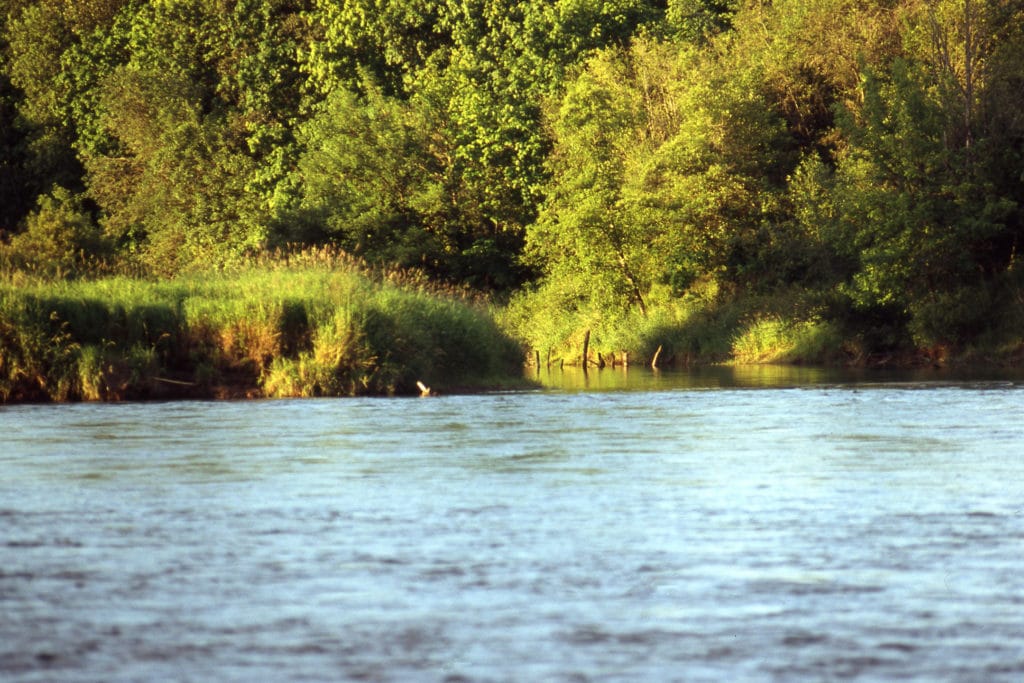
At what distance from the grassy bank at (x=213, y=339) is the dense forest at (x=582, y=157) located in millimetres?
10223

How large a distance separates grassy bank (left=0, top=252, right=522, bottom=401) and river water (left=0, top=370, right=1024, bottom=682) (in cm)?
711

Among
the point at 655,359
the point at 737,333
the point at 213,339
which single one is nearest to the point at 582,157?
the point at 655,359

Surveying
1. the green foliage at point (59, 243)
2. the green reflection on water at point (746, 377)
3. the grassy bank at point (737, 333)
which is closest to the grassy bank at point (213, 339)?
the green reflection on water at point (746, 377)

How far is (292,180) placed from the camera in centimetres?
5978

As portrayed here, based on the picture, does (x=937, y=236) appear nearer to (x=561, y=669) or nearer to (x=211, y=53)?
(x=211, y=53)

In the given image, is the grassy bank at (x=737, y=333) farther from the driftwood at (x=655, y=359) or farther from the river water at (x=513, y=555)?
the river water at (x=513, y=555)

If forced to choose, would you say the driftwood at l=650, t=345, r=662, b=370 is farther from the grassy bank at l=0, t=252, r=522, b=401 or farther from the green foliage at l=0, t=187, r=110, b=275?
the grassy bank at l=0, t=252, r=522, b=401

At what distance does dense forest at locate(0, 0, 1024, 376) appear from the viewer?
4688 centimetres

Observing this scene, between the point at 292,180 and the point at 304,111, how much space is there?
5663mm

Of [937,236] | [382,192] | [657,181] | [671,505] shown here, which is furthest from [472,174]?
[671,505]

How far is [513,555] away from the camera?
1124 cm

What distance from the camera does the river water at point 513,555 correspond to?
27.2 feet

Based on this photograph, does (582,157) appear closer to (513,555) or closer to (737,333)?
(737,333)

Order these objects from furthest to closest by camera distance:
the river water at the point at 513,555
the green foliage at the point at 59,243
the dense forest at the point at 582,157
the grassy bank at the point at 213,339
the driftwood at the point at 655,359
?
the driftwood at the point at 655,359
the dense forest at the point at 582,157
the green foliage at the point at 59,243
the grassy bank at the point at 213,339
the river water at the point at 513,555
